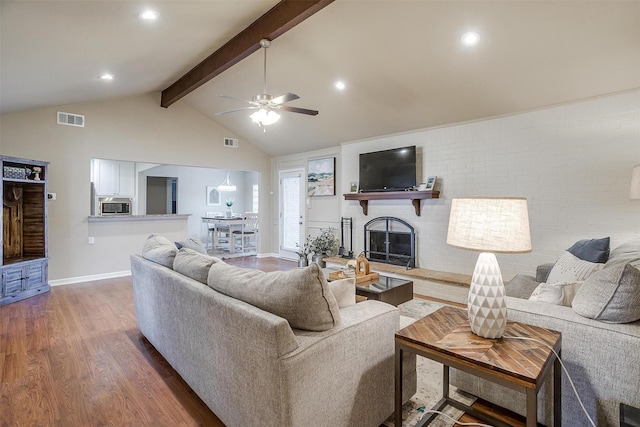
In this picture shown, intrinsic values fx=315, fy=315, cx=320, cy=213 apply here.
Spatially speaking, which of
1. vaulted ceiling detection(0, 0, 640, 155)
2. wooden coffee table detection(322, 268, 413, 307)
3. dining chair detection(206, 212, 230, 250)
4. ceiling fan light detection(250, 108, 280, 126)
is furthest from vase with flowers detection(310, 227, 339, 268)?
ceiling fan light detection(250, 108, 280, 126)

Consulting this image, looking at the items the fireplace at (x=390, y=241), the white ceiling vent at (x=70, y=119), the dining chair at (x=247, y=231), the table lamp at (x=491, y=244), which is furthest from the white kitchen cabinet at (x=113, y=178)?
the table lamp at (x=491, y=244)

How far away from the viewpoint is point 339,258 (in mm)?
5910

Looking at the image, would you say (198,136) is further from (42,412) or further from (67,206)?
(42,412)

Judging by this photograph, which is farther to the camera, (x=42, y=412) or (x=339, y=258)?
(x=339, y=258)

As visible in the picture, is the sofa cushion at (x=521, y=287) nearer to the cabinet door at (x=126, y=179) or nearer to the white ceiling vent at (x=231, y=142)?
the white ceiling vent at (x=231, y=142)

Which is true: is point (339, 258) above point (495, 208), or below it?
below

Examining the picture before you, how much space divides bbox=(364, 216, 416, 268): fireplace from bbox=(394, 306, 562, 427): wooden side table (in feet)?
11.2

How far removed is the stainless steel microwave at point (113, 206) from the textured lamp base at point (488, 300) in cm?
708

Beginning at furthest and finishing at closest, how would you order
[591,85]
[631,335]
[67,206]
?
[67,206] → [591,85] → [631,335]

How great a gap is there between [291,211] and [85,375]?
537cm

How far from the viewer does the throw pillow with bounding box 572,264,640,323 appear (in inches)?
58.5

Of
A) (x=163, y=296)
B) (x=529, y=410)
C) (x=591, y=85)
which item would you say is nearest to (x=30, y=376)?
(x=163, y=296)

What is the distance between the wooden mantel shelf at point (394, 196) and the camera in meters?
4.75

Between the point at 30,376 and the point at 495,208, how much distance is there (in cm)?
331
